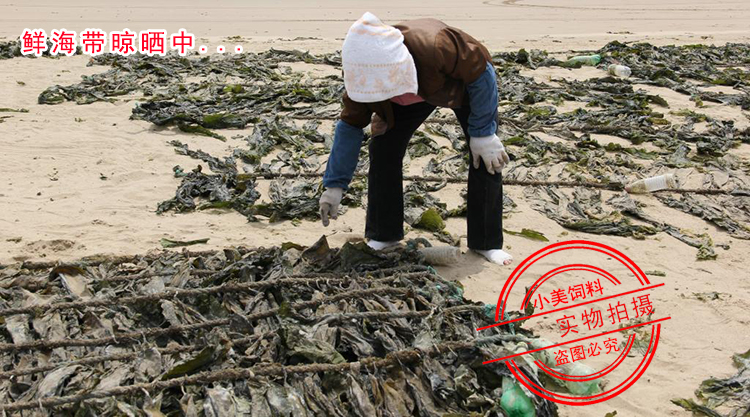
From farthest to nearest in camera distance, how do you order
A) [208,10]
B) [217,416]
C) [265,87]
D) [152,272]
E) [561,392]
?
[208,10] → [265,87] → [152,272] → [561,392] → [217,416]

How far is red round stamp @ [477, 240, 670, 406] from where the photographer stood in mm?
2650

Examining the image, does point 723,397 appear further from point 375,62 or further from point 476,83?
Result: point 375,62

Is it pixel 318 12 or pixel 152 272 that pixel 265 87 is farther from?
pixel 318 12

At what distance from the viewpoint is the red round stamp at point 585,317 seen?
2.65m

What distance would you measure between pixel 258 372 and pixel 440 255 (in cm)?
141

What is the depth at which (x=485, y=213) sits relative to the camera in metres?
3.64

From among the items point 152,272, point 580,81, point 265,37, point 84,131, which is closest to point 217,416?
point 152,272

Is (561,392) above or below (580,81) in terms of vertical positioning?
below

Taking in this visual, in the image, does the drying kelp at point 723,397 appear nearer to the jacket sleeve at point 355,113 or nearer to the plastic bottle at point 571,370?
the plastic bottle at point 571,370

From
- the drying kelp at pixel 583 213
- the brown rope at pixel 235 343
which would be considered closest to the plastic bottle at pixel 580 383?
the brown rope at pixel 235 343

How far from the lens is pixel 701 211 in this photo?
4.43m

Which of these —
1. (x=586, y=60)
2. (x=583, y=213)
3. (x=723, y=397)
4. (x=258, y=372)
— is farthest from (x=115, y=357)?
(x=586, y=60)

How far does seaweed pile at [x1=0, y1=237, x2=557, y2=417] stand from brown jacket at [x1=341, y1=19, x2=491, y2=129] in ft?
2.14

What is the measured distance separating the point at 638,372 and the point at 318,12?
13.5m
